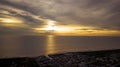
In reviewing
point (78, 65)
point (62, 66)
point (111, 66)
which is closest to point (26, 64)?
point (62, 66)

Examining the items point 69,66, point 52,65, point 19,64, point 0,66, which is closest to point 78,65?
point 69,66

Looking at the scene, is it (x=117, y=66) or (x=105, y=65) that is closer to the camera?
(x=117, y=66)

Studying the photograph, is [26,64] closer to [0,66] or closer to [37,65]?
[37,65]

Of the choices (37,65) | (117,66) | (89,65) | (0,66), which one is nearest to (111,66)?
(117,66)

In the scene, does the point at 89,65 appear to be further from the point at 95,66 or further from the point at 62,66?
the point at 62,66

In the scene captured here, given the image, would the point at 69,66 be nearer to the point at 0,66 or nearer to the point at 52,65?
the point at 52,65
